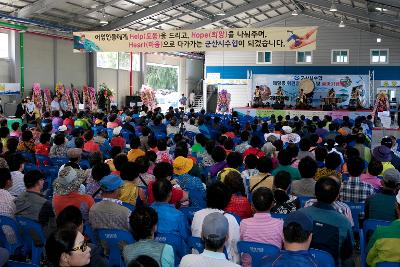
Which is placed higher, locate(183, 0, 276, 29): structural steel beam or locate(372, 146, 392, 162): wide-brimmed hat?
locate(183, 0, 276, 29): structural steel beam

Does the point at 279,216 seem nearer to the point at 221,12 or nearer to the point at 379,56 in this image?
the point at 221,12

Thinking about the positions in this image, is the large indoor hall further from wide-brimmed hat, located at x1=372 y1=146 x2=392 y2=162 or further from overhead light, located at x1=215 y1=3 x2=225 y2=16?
overhead light, located at x1=215 y1=3 x2=225 y2=16

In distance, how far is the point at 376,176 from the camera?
5.27 metres

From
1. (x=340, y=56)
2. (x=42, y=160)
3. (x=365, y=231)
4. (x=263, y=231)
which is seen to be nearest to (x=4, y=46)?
(x=42, y=160)

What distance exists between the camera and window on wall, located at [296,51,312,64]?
22859 millimetres

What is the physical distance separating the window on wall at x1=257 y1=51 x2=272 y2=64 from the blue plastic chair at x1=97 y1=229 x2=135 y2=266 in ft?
68.8

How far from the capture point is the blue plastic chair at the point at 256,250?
3.05 meters

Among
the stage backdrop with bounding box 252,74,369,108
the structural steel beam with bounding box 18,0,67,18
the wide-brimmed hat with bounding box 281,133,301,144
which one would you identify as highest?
the structural steel beam with bounding box 18,0,67,18

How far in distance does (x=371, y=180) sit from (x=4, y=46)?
13.9 m

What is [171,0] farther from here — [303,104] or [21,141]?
[21,141]

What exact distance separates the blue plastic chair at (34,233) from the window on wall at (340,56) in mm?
20743

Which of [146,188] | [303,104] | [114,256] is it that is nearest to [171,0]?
[303,104]

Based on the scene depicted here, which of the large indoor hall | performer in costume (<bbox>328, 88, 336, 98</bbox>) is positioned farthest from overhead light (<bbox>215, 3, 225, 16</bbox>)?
performer in costume (<bbox>328, 88, 336, 98</bbox>)

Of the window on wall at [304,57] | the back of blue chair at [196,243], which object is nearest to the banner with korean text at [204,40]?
the back of blue chair at [196,243]
